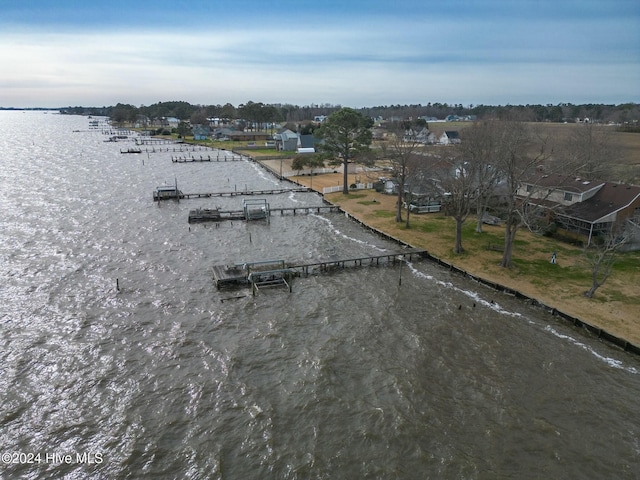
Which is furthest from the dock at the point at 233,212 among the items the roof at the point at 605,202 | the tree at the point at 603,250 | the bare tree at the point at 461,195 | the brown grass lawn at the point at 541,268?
the tree at the point at 603,250

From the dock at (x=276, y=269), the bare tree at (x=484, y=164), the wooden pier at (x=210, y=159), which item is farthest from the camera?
the wooden pier at (x=210, y=159)

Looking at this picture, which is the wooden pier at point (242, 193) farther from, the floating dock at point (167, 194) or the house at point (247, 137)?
the house at point (247, 137)

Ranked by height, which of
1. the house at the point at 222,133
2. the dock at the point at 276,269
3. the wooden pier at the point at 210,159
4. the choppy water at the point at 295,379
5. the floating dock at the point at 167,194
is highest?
the house at the point at 222,133

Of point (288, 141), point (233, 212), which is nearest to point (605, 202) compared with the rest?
point (233, 212)

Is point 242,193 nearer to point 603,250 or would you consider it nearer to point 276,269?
point 276,269

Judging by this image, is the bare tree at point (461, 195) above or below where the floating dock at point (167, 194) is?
above

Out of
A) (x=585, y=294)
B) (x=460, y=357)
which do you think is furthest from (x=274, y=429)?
(x=585, y=294)

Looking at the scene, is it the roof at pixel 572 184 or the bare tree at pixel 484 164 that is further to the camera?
the roof at pixel 572 184

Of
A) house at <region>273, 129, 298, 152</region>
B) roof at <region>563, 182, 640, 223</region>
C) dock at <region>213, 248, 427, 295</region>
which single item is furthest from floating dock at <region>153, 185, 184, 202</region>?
house at <region>273, 129, 298, 152</region>
